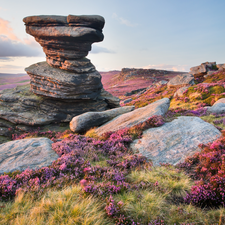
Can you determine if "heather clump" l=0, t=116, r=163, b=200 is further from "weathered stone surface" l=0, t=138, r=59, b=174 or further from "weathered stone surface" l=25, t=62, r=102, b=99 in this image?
"weathered stone surface" l=25, t=62, r=102, b=99

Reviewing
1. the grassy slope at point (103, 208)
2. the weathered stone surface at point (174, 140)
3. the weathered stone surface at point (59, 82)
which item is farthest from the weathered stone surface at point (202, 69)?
the grassy slope at point (103, 208)

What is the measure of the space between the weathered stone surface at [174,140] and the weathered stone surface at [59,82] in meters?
11.6

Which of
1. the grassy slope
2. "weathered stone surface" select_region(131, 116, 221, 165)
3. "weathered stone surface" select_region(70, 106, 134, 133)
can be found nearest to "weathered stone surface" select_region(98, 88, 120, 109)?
"weathered stone surface" select_region(70, 106, 134, 133)

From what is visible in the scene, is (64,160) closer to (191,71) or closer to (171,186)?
(171,186)

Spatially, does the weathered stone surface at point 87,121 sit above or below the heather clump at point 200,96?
below

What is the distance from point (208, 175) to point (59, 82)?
1734cm

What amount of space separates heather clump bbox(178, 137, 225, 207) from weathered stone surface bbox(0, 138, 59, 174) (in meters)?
7.06

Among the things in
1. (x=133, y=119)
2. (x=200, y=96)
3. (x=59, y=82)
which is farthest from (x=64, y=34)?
(x=200, y=96)

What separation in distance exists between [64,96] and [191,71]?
4665cm

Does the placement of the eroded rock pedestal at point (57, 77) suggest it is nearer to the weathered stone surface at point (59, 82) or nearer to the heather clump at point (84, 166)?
the weathered stone surface at point (59, 82)

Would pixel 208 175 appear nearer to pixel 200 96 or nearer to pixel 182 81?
pixel 200 96

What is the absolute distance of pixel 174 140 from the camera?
920 centimetres

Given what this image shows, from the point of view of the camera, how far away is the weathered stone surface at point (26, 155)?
7406 millimetres

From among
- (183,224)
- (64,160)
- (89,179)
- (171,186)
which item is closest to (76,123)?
(64,160)
